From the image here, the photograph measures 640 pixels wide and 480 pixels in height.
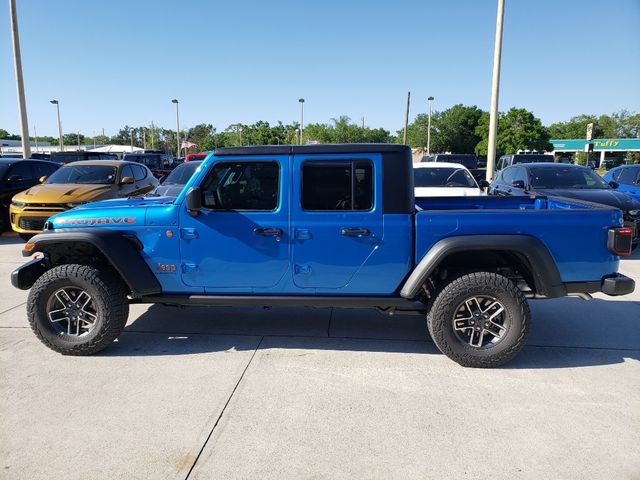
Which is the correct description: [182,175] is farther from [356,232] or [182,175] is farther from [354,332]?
[356,232]

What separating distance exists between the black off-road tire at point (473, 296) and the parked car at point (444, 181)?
198 inches

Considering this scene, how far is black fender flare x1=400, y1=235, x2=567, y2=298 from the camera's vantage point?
3676 mm

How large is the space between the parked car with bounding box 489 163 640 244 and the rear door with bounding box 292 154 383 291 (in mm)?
5544

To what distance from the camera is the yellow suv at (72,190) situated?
899 cm

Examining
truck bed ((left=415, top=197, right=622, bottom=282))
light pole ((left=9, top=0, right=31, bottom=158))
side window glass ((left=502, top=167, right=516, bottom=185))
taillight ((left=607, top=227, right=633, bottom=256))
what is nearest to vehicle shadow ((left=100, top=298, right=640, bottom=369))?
truck bed ((left=415, top=197, right=622, bottom=282))

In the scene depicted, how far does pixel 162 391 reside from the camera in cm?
350

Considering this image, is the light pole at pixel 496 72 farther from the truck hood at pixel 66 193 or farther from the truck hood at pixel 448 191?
the truck hood at pixel 66 193

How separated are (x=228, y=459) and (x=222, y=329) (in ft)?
7.04

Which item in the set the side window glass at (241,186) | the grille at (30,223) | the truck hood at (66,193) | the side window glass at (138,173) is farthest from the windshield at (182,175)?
the side window glass at (241,186)

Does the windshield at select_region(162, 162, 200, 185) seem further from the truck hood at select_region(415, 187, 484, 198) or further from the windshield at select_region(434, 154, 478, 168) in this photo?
the windshield at select_region(434, 154, 478, 168)

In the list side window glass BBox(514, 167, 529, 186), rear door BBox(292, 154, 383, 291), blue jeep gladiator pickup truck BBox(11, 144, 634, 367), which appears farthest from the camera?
side window glass BBox(514, 167, 529, 186)

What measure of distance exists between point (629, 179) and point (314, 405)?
10.6 meters

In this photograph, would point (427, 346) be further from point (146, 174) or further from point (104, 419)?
point (146, 174)

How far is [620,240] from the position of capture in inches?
144
